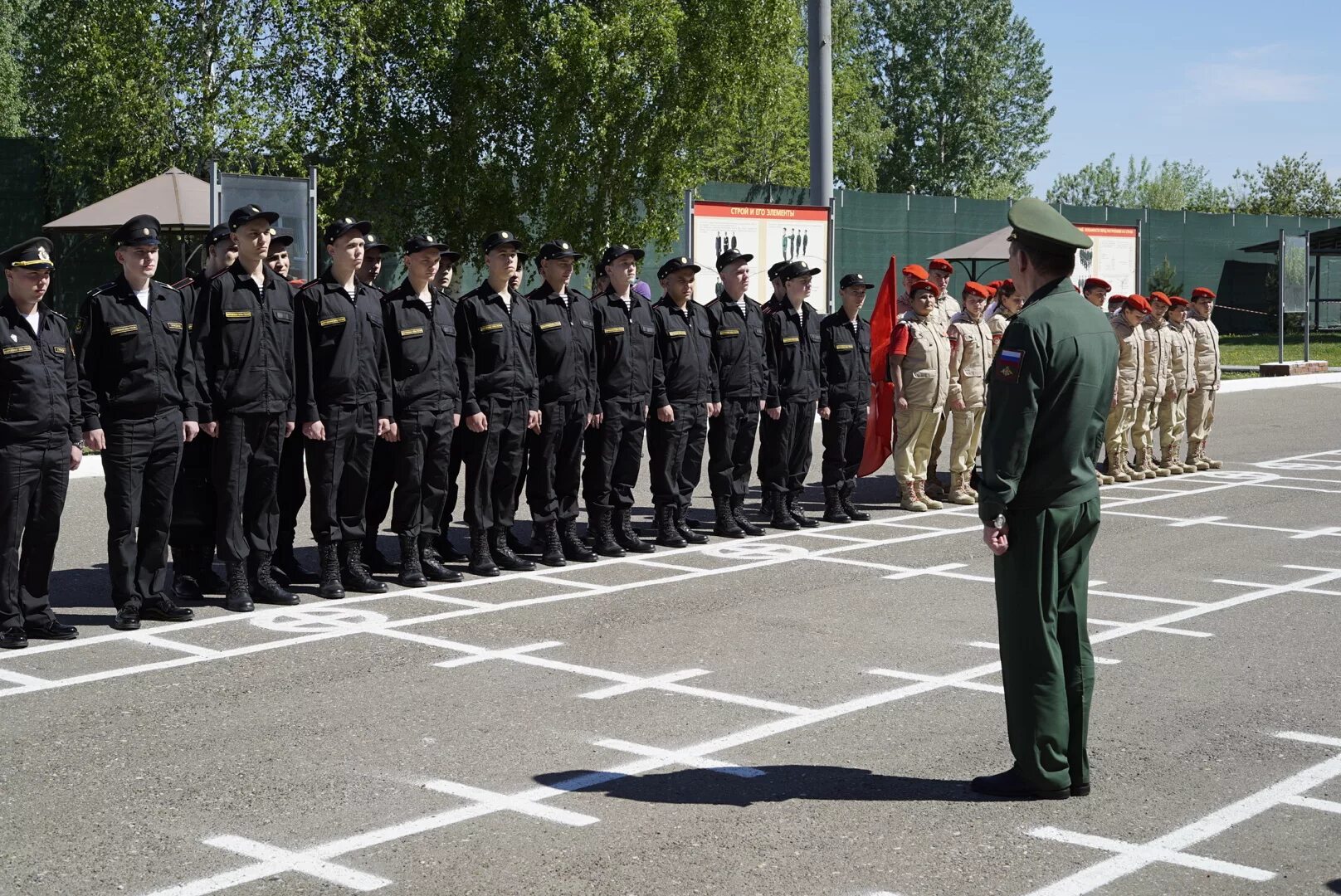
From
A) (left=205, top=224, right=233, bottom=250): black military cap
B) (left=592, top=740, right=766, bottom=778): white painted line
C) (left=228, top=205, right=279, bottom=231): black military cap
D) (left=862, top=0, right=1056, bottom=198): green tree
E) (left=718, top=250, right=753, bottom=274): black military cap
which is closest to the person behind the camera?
(left=592, top=740, right=766, bottom=778): white painted line

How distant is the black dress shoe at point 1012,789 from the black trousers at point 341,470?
16.2 feet

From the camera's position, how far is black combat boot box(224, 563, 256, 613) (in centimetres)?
910

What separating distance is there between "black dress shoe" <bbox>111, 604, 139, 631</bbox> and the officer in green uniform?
4836 millimetres

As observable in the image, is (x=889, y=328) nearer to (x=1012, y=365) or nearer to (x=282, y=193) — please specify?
(x=282, y=193)

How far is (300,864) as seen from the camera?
16.4 ft

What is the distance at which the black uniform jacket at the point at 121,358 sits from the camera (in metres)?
8.59

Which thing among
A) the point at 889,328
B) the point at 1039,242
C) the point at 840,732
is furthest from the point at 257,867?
the point at 889,328

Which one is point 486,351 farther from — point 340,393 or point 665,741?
point 665,741

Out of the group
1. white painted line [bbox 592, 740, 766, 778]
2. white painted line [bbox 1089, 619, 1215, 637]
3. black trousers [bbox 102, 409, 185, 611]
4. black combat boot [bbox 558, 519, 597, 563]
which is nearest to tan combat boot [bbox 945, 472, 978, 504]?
black combat boot [bbox 558, 519, 597, 563]

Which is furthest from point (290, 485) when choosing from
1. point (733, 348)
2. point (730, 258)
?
point (730, 258)

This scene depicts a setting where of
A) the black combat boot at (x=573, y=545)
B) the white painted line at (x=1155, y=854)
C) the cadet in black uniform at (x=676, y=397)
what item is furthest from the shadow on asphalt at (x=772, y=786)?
the cadet in black uniform at (x=676, y=397)

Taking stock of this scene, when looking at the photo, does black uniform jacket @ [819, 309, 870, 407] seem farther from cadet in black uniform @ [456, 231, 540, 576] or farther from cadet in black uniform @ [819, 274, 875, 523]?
cadet in black uniform @ [456, 231, 540, 576]

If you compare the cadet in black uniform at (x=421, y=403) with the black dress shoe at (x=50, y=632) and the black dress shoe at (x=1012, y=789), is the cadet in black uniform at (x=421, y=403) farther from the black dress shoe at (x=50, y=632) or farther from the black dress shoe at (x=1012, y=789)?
the black dress shoe at (x=1012, y=789)

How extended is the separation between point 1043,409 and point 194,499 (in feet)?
18.3
